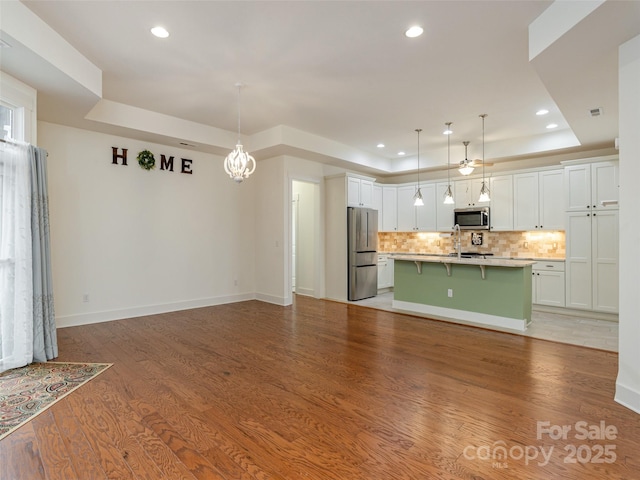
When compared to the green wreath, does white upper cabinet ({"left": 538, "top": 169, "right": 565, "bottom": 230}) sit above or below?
below

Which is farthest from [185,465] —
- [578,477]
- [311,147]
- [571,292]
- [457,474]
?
[571,292]

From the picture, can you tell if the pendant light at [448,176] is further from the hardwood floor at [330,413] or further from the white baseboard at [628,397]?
the white baseboard at [628,397]

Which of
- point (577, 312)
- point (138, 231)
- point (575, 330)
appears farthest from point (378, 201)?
point (138, 231)

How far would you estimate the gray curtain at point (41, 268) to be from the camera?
3.49 m

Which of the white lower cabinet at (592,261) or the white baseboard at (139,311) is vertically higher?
the white lower cabinet at (592,261)

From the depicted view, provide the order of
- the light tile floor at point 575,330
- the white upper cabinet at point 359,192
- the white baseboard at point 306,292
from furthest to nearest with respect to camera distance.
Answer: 1. the white baseboard at point 306,292
2. the white upper cabinet at point 359,192
3. the light tile floor at point 575,330

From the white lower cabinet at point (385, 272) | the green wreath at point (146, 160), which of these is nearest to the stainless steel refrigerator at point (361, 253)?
the white lower cabinet at point (385, 272)

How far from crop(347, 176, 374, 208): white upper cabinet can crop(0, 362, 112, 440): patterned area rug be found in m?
5.03

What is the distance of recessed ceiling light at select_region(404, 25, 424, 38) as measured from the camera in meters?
3.00

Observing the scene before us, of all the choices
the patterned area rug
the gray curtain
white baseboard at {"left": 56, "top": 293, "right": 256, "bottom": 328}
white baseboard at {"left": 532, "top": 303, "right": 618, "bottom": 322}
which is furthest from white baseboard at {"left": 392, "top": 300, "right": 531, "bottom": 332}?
the gray curtain

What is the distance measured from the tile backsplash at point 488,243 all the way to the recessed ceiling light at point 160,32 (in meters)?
6.34

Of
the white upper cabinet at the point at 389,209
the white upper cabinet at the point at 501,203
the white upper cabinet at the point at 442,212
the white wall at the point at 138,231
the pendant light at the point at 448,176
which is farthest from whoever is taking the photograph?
the white upper cabinet at the point at 389,209

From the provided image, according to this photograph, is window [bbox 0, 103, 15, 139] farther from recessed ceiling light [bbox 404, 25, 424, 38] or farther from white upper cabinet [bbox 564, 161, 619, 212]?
white upper cabinet [bbox 564, 161, 619, 212]

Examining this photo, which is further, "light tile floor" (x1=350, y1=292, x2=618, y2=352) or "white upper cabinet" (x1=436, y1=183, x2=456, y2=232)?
"white upper cabinet" (x1=436, y1=183, x2=456, y2=232)
